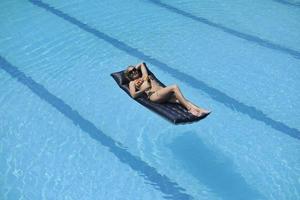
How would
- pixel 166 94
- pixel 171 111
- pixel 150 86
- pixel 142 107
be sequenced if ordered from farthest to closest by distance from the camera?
1. pixel 142 107
2. pixel 150 86
3. pixel 166 94
4. pixel 171 111

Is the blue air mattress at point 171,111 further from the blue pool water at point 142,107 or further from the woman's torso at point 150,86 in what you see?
the blue pool water at point 142,107

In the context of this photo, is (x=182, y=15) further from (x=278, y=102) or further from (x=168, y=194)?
(x=168, y=194)

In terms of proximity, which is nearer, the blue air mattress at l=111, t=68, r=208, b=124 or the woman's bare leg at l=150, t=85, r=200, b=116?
the blue air mattress at l=111, t=68, r=208, b=124

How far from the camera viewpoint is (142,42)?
6344mm

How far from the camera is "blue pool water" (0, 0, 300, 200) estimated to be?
13.3 feet

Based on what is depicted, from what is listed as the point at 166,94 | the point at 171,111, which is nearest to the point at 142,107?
the point at 166,94

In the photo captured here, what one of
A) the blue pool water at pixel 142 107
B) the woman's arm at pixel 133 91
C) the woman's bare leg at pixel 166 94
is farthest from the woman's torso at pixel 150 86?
the blue pool water at pixel 142 107

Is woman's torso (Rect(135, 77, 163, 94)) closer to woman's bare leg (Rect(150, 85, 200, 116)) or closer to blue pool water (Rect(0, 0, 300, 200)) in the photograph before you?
woman's bare leg (Rect(150, 85, 200, 116))

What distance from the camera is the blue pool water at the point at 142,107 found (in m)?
4.05

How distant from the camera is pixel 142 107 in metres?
5.02

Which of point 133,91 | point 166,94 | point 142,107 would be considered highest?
point 166,94

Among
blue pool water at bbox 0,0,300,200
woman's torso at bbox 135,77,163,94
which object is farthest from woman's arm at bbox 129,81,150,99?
blue pool water at bbox 0,0,300,200

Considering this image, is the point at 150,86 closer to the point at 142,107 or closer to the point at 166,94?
the point at 166,94

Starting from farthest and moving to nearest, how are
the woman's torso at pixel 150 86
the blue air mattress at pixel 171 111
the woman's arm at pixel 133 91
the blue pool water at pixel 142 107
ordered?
the woman's torso at pixel 150 86 < the woman's arm at pixel 133 91 < the blue pool water at pixel 142 107 < the blue air mattress at pixel 171 111
